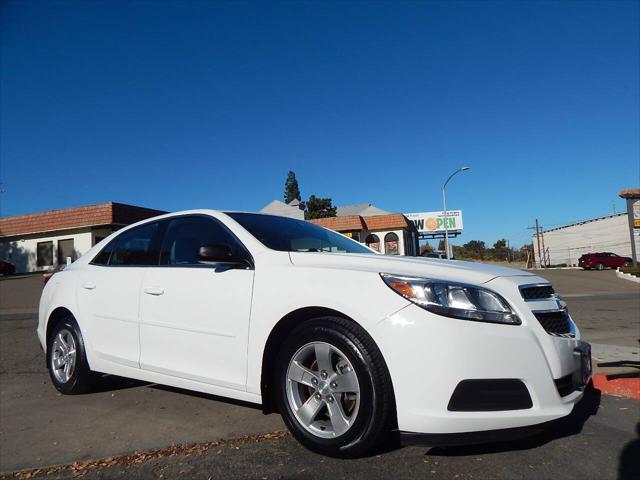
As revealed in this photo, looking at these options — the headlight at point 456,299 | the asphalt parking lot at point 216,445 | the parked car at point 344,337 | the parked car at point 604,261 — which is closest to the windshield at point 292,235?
the parked car at point 344,337

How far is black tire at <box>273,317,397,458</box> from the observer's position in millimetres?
2527

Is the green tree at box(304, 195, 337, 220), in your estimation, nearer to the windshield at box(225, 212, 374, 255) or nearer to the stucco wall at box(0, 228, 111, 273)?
the stucco wall at box(0, 228, 111, 273)

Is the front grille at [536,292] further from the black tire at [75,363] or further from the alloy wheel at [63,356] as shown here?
the alloy wheel at [63,356]

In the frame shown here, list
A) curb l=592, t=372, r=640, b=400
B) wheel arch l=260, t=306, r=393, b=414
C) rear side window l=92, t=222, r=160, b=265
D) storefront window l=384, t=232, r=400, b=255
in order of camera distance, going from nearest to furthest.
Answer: wheel arch l=260, t=306, r=393, b=414 → rear side window l=92, t=222, r=160, b=265 → curb l=592, t=372, r=640, b=400 → storefront window l=384, t=232, r=400, b=255

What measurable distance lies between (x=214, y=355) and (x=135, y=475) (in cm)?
83

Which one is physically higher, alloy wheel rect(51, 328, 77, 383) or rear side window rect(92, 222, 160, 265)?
rear side window rect(92, 222, 160, 265)

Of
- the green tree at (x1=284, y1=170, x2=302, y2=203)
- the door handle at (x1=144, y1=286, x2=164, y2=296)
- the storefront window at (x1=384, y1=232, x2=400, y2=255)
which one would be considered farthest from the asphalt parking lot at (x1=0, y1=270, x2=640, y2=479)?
the green tree at (x1=284, y1=170, x2=302, y2=203)

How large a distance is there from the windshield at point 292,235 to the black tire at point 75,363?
1.91 m

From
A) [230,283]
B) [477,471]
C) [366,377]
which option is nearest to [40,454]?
[230,283]

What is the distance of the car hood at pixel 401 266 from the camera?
271 centimetres

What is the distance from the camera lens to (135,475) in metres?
2.68

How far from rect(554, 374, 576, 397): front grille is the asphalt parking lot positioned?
15.7 inches

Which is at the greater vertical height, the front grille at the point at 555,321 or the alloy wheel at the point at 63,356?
the front grille at the point at 555,321

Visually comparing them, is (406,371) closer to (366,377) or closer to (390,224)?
(366,377)
